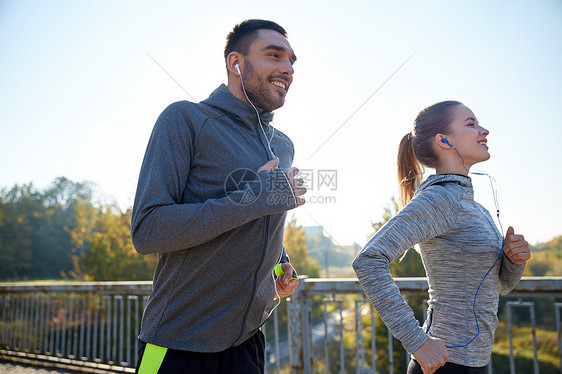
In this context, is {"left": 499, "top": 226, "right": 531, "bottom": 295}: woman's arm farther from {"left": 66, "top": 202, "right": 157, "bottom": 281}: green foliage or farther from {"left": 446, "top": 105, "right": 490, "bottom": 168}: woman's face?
{"left": 66, "top": 202, "right": 157, "bottom": 281}: green foliage

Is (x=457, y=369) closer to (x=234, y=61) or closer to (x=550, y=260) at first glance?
(x=234, y=61)

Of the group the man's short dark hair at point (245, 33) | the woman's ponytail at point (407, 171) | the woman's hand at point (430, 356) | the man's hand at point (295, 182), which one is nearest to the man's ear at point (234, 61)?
the man's short dark hair at point (245, 33)

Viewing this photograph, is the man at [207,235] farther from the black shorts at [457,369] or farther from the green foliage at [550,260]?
the green foliage at [550,260]

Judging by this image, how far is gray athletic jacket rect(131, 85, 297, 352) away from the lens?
1146mm

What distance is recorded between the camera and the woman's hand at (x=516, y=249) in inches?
54.7

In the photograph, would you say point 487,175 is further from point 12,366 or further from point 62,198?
point 62,198

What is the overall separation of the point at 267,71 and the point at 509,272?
1.33 metres

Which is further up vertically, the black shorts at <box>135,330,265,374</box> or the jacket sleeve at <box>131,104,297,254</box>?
the jacket sleeve at <box>131,104,297,254</box>

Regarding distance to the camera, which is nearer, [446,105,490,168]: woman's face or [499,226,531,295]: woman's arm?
[499,226,531,295]: woman's arm

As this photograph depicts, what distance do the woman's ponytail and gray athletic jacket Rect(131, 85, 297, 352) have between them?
2.46 ft

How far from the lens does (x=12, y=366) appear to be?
4594mm

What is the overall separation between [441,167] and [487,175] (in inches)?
8.9

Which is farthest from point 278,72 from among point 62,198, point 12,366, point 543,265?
point 62,198

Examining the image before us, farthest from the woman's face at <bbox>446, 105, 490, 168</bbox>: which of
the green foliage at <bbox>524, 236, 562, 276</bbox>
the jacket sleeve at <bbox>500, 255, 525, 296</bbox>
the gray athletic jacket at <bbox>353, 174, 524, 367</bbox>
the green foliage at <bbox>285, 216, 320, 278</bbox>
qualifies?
the green foliage at <bbox>524, 236, 562, 276</bbox>
